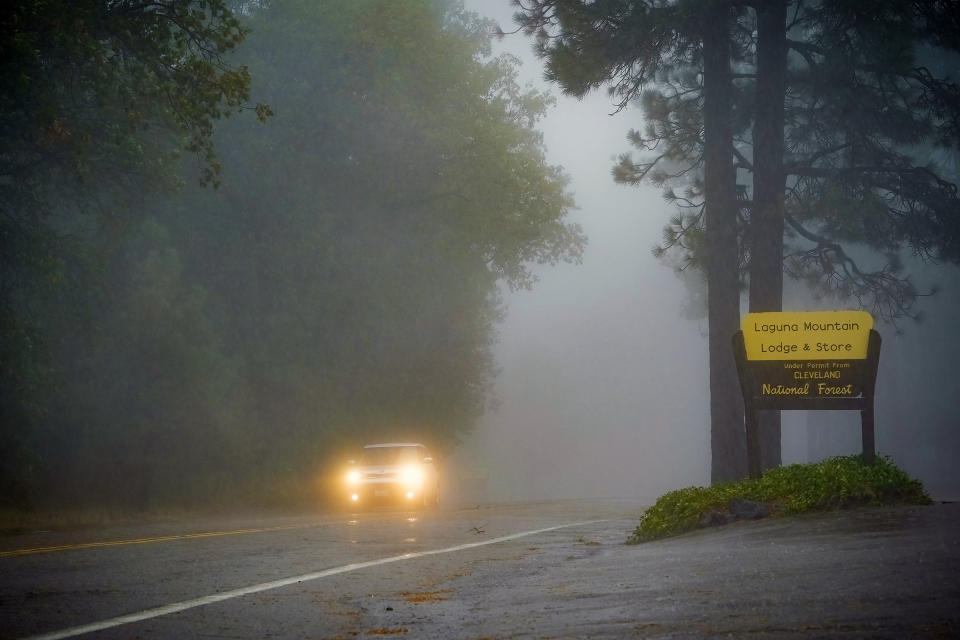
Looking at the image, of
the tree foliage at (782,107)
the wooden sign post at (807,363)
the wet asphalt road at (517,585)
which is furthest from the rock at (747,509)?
the tree foliage at (782,107)

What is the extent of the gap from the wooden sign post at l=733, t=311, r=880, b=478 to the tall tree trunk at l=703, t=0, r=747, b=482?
4677 millimetres

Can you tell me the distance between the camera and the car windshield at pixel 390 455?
2758 cm

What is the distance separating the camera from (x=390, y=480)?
27016 millimetres

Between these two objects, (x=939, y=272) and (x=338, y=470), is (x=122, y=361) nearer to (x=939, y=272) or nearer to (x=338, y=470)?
(x=338, y=470)

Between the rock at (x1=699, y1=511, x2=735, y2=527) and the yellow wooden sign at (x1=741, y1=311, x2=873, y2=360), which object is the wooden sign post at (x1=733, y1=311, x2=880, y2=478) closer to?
the yellow wooden sign at (x1=741, y1=311, x2=873, y2=360)

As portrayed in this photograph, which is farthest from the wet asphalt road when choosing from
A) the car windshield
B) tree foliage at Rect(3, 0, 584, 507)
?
the car windshield

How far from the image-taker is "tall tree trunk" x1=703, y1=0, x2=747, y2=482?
66.8ft

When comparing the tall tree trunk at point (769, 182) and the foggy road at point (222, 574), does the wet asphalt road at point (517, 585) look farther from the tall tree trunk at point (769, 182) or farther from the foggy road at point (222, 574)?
the tall tree trunk at point (769, 182)

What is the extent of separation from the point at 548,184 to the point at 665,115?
10.0 metres

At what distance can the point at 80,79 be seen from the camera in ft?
59.3

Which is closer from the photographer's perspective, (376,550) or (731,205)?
Answer: (376,550)

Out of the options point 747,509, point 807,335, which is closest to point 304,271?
point 807,335

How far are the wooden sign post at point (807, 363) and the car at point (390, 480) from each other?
13.0 m

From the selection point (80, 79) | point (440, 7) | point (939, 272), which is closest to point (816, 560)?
point (80, 79)
